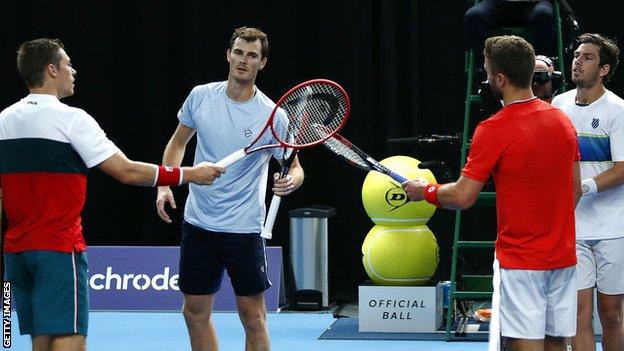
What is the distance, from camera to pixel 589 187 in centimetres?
594

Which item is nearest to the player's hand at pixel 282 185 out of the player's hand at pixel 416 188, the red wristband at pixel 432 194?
the player's hand at pixel 416 188

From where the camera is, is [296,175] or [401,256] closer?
[296,175]

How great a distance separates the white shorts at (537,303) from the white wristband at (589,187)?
Result: 0.91m

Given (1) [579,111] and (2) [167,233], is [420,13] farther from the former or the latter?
(1) [579,111]

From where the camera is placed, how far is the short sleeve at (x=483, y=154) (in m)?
4.90

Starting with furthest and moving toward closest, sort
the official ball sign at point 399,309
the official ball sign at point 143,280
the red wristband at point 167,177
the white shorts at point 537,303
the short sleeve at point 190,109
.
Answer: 1. the official ball sign at point 143,280
2. the official ball sign at point 399,309
3. the short sleeve at point 190,109
4. the red wristband at point 167,177
5. the white shorts at point 537,303

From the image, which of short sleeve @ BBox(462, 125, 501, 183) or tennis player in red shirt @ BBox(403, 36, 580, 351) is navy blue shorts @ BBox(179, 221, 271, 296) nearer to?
tennis player in red shirt @ BBox(403, 36, 580, 351)

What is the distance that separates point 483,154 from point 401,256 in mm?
3872

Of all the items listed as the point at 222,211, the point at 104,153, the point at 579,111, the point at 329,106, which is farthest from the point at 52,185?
the point at 579,111

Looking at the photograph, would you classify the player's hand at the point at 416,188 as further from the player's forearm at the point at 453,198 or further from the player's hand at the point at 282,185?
the player's hand at the point at 282,185

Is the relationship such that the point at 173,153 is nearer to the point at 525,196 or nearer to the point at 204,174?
the point at 204,174

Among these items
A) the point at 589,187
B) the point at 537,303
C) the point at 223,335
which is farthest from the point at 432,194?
the point at 223,335

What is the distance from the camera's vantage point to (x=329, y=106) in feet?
20.2

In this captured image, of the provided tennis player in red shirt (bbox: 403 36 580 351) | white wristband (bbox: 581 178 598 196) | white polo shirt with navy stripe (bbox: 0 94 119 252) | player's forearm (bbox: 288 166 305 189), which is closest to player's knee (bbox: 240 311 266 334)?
player's forearm (bbox: 288 166 305 189)
